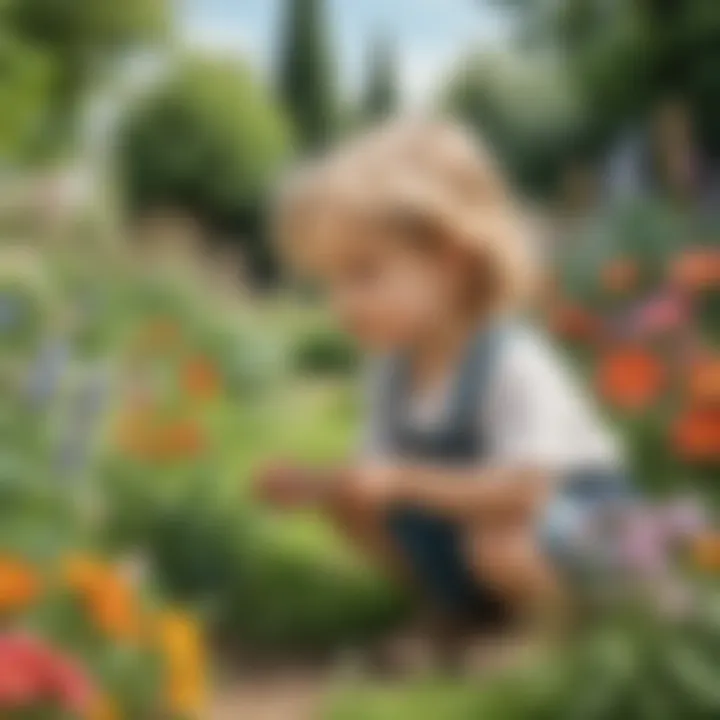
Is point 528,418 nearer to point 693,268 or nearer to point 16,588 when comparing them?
point 693,268

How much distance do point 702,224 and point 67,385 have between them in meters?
0.49

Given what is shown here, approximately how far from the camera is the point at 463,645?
1.24 meters

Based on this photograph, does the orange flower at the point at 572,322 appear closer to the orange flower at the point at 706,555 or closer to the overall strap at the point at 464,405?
the overall strap at the point at 464,405

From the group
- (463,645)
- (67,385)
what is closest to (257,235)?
(67,385)

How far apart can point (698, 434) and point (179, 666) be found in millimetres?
441

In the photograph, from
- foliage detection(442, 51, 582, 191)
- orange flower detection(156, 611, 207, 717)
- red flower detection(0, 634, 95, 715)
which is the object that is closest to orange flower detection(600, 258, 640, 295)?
foliage detection(442, 51, 582, 191)

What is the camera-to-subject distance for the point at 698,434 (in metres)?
1.23

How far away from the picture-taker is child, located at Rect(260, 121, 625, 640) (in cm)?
112

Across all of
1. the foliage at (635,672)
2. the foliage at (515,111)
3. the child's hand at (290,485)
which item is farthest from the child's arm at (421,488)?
the foliage at (515,111)

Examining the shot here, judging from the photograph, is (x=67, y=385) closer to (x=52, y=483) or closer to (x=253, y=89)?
(x=52, y=483)

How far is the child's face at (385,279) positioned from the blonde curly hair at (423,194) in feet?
0.04

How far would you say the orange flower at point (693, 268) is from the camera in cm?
128

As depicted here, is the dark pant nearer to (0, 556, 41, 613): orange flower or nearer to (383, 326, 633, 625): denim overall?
(383, 326, 633, 625): denim overall

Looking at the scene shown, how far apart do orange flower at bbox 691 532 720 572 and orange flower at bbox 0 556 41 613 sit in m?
0.42
